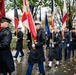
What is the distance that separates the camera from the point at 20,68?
13.2 meters

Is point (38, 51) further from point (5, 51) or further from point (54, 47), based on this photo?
point (54, 47)

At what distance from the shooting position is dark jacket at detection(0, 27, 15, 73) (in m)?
8.84

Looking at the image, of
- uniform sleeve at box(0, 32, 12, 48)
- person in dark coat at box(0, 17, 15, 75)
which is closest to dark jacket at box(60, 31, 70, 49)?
person in dark coat at box(0, 17, 15, 75)

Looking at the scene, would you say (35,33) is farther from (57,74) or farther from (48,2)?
(48,2)

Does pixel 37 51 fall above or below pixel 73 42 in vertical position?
above

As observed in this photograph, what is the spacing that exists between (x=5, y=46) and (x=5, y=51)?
28 cm

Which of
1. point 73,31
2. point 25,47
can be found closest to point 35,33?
point 73,31

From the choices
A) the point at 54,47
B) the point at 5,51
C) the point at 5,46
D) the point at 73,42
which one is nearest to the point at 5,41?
the point at 5,46

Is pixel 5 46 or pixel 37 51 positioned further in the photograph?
pixel 37 51

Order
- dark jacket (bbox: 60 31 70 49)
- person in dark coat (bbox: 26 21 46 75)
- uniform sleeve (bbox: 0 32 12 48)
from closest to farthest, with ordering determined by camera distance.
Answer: uniform sleeve (bbox: 0 32 12 48) < person in dark coat (bbox: 26 21 46 75) < dark jacket (bbox: 60 31 70 49)

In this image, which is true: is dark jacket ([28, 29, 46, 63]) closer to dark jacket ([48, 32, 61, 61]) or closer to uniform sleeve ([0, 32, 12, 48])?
uniform sleeve ([0, 32, 12, 48])

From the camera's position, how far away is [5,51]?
9.09 m

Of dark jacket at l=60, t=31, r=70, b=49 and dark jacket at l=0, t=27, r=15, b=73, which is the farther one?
dark jacket at l=60, t=31, r=70, b=49

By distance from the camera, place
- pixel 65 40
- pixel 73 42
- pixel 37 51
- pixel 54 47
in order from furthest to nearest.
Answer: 1. pixel 73 42
2. pixel 65 40
3. pixel 54 47
4. pixel 37 51
